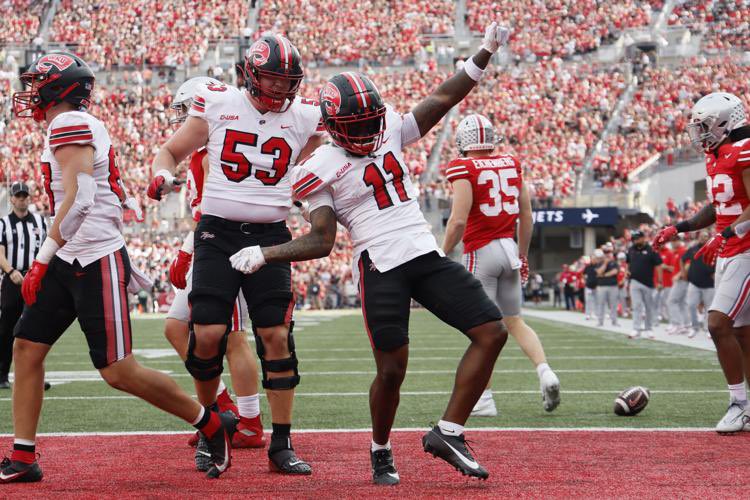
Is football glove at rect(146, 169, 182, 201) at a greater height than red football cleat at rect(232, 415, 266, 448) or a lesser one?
greater

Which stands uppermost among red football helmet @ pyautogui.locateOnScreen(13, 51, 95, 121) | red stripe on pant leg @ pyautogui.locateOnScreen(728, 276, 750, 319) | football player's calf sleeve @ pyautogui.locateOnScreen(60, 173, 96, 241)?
red football helmet @ pyautogui.locateOnScreen(13, 51, 95, 121)

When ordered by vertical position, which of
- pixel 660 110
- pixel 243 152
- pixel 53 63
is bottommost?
pixel 243 152

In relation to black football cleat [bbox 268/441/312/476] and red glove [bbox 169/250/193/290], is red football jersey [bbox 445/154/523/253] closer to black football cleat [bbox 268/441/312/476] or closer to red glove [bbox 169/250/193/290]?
red glove [bbox 169/250/193/290]

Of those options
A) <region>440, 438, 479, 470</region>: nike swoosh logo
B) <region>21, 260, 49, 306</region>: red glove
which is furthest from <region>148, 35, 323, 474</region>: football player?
<region>440, 438, 479, 470</region>: nike swoosh logo

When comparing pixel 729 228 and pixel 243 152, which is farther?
pixel 729 228

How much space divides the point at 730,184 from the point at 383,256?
2653mm

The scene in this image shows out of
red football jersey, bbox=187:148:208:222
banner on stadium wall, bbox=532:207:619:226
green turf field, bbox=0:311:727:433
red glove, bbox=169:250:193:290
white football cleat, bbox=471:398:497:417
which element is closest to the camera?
red glove, bbox=169:250:193:290

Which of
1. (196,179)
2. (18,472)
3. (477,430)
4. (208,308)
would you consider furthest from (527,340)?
(18,472)

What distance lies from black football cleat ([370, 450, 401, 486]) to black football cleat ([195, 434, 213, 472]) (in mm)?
790

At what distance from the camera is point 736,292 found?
18.9 feet

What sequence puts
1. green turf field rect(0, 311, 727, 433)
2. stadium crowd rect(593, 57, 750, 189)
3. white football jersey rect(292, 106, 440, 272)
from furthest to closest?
stadium crowd rect(593, 57, 750, 189)
green turf field rect(0, 311, 727, 433)
white football jersey rect(292, 106, 440, 272)

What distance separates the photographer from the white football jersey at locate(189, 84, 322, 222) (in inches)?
189

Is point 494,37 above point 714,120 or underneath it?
above

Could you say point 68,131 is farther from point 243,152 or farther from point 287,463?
point 287,463
